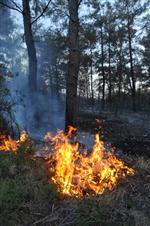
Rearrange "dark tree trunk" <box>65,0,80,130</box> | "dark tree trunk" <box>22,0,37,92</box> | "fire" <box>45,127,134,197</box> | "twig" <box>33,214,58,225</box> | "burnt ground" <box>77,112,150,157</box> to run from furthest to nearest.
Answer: "dark tree trunk" <box>22,0,37,92</box>, "burnt ground" <box>77,112,150,157</box>, "dark tree trunk" <box>65,0,80,130</box>, "fire" <box>45,127,134,197</box>, "twig" <box>33,214,58,225</box>

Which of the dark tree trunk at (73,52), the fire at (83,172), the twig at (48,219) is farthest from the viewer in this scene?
the dark tree trunk at (73,52)

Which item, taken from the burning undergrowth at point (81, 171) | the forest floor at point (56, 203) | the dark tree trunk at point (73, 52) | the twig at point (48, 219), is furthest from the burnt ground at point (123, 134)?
the twig at point (48, 219)

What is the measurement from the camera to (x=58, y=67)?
38.5 m

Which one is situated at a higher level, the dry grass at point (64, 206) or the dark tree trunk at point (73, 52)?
the dark tree trunk at point (73, 52)

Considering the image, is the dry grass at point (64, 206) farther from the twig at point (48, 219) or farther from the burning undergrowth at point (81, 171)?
the burning undergrowth at point (81, 171)

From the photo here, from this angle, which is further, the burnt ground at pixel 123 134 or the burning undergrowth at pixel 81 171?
the burnt ground at pixel 123 134

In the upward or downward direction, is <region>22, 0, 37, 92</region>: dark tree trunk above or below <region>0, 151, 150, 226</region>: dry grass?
above

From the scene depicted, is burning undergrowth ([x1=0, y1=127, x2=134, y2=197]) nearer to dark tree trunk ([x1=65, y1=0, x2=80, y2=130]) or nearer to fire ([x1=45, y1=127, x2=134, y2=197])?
fire ([x1=45, y1=127, x2=134, y2=197])

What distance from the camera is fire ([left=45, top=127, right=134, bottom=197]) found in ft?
15.8

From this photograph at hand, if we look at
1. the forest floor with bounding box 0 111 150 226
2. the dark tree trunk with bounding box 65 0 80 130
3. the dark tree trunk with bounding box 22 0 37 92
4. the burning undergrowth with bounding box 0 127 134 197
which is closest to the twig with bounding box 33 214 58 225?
the forest floor with bounding box 0 111 150 226

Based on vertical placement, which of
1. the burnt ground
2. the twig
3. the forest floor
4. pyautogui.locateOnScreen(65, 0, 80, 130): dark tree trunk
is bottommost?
the twig

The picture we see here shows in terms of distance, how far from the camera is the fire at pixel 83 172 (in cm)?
483

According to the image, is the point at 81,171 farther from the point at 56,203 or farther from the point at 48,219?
the point at 48,219

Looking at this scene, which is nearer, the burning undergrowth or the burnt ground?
the burning undergrowth
